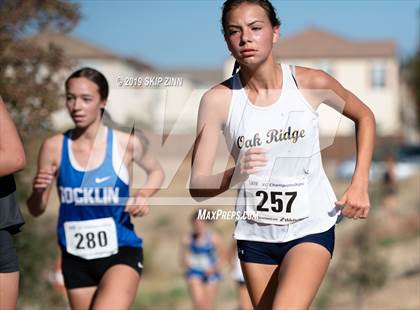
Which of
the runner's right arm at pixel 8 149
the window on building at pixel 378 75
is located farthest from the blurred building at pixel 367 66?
the runner's right arm at pixel 8 149

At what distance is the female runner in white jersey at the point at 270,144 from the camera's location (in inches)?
203

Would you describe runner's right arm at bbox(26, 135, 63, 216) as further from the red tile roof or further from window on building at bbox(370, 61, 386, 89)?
window on building at bbox(370, 61, 386, 89)

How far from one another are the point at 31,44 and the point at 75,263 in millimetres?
2246

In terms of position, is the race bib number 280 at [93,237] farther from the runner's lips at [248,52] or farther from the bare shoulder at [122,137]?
the runner's lips at [248,52]

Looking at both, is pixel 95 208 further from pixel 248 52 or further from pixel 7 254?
pixel 248 52

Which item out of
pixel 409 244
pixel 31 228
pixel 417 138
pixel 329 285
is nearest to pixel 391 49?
pixel 417 138

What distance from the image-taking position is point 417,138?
3356 inches

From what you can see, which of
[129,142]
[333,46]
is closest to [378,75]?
[333,46]

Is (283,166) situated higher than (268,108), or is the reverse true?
(268,108)

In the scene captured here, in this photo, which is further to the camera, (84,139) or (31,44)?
(31,44)

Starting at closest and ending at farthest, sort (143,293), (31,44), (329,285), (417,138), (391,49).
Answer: (31,44) → (329,285) → (143,293) → (391,49) → (417,138)

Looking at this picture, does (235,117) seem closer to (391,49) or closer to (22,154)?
(22,154)

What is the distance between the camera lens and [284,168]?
17.3 ft

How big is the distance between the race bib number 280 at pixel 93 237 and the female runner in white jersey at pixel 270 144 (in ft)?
3.85
